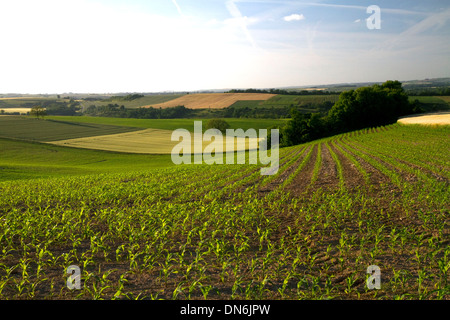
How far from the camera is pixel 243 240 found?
9.52 meters

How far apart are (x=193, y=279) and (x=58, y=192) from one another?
15.7 meters

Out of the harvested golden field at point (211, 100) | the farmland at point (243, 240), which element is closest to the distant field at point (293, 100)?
the harvested golden field at point (211, 100)

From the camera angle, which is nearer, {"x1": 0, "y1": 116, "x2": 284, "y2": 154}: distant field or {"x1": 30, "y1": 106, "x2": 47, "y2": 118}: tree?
{"x1": 0, "y1": 116, "x2": 284, "y2": 154}: distant field

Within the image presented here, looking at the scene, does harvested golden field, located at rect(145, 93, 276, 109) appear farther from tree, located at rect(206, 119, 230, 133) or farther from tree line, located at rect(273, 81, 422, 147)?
tree line, located at rect(273, 81, 422, 147)

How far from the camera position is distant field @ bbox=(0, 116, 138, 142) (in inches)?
2552

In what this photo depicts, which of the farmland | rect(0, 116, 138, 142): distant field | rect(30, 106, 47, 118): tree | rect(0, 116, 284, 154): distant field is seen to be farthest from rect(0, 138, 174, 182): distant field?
rect(30, 106, 47, 118): tree

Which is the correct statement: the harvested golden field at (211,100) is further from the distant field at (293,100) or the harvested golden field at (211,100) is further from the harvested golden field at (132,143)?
the harvested golden field at (132,143)

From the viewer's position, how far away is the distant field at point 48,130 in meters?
64.8

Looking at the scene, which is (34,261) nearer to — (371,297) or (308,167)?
(371,297)

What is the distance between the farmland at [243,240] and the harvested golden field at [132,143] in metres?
38.1

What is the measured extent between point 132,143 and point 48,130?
87.9 ft

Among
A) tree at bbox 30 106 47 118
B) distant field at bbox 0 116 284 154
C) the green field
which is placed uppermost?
the green field

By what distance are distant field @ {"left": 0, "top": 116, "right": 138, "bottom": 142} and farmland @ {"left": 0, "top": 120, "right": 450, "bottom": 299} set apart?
175 feet

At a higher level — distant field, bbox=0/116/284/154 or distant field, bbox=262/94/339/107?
distant field, bbox=262/94/339/107
